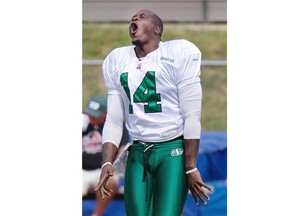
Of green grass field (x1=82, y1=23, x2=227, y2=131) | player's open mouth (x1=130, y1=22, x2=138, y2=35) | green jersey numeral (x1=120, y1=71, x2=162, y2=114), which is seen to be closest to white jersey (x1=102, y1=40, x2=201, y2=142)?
green jersey numeral (x1=120, y1=71, x2=162, y2=114)

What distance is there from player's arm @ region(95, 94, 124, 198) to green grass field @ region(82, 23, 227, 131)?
99cm

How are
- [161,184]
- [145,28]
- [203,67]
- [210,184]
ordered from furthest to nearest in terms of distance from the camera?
[203,67], [210,184], [145,28], [161,184]

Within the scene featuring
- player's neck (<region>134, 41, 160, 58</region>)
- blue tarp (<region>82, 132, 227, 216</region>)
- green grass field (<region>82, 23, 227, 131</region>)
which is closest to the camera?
player's neck (<region>134, 41, 160, 58</region>)

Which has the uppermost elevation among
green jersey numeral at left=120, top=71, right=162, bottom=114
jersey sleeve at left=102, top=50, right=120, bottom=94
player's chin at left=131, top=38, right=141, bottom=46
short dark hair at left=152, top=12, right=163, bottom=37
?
short dark hair at left=152, top=12, right=163, bottom=37

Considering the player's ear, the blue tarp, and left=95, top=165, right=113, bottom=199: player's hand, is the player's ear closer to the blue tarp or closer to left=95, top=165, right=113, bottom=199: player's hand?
left=95, top=165, right=113, bottom=199: player's hand

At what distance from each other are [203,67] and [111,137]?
1.66 meters

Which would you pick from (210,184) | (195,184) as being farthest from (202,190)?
(210,184)

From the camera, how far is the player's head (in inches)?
147

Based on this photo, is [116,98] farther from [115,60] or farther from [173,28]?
[173,28]

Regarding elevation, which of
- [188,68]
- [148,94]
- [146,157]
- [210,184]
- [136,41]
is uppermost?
[136,41]

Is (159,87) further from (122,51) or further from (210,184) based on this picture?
(210,184)

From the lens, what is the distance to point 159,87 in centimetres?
366

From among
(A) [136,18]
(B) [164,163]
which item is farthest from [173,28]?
(B) [164,163]

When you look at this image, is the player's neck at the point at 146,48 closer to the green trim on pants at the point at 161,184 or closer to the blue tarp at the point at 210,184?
the green trim on pants at the point at 161,184
